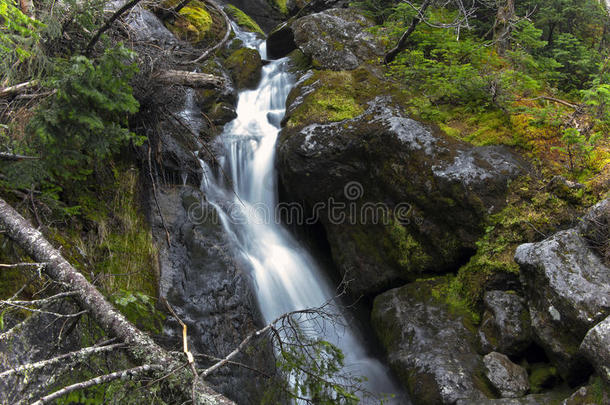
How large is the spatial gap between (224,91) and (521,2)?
7.17 meters

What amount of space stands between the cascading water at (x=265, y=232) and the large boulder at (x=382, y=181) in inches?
27.0

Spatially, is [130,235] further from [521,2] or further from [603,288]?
[521,2]

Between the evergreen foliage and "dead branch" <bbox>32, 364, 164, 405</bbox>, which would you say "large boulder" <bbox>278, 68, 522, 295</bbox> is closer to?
the evergreen foliage

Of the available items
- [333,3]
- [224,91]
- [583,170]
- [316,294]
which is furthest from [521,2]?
[316,294]

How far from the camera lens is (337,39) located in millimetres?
8664

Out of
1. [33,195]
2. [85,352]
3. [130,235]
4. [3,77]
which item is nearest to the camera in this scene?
[85,352]

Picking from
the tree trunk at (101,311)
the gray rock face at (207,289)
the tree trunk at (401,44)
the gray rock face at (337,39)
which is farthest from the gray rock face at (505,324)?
the gray rock face at (337,39)

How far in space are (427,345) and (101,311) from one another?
380 cm

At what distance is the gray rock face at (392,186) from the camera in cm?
512

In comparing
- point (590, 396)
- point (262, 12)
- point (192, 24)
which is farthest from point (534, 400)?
point (262, 12)

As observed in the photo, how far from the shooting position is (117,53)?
354 cm

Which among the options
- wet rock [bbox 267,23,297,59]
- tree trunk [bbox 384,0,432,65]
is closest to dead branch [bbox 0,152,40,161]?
tree trunk [bbox 384,0,432,65]

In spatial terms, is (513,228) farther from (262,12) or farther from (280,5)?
(280,5)

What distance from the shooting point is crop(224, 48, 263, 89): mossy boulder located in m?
9.70
